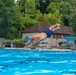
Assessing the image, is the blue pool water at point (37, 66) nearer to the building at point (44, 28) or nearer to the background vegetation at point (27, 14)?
the background vegetation at point (27, 14)

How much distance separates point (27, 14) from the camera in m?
49.1

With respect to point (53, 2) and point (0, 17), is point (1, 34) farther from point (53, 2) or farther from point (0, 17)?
point (53, 2)

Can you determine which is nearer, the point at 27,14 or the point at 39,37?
the point at 39,37

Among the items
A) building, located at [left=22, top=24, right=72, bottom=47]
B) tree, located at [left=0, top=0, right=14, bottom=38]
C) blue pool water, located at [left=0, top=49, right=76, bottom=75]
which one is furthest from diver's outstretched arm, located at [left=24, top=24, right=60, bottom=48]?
building, located at [left=22, top=24, right=72, bottom=47]

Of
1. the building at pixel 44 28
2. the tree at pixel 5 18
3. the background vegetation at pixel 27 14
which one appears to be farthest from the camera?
the building at pixel 44 28

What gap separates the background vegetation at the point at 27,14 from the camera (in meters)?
40.3

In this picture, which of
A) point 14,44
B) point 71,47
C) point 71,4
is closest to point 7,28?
point 14,44

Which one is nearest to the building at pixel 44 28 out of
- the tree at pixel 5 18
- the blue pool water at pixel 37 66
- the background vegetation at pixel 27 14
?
the background vegetation at pixel 27 14

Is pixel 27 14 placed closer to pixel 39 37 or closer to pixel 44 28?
pixel 44 28

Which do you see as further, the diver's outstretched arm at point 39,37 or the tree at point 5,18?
the tree at point 5,18

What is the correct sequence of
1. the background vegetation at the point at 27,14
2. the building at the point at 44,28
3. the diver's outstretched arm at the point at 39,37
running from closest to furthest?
the diver's outstretched arm at the point at 39,37 → the background vegetation at the point at 27,14 → the building at the point at 44,28

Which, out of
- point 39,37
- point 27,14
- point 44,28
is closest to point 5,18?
point 44,28

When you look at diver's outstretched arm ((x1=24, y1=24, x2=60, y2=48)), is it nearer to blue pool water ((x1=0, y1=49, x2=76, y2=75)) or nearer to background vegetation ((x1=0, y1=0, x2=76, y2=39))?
background vegetation ((x1=0, y1=0, x2=76, y2=39))

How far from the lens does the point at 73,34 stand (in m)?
34.6
